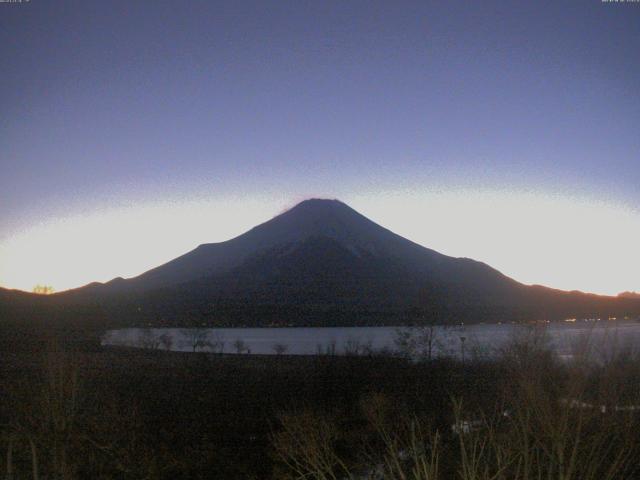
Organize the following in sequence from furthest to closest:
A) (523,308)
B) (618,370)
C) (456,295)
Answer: (456,295) < (523,308) < (618,370)

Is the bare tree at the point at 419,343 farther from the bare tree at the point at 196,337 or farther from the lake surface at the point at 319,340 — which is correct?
the bare tree at the point at 196,337

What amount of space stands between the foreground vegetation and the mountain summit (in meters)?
31.0

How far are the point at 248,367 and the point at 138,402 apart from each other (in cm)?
1938

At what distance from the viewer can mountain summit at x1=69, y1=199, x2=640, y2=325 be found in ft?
294

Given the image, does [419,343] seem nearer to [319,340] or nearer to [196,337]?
[319,340]

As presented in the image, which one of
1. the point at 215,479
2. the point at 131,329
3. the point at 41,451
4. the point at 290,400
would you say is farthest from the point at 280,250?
the point at 41,451

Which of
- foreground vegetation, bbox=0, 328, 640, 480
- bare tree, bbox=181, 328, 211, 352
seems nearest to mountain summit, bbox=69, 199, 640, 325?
bare tree, bbox=181, 328, 211, 352

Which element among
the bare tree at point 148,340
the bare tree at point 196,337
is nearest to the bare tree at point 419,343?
the bare tree at point 196,337

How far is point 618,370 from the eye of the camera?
64.8ft

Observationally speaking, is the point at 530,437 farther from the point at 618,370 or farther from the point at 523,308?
the point at 523,308

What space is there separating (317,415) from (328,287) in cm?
7761

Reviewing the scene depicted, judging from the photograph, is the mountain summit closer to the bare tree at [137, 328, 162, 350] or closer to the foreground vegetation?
the bare tree at [137, 328, 162, 350]

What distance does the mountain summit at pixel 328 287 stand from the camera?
89.5 m

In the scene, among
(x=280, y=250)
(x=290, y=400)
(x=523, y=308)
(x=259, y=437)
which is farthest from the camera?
(x=280, y=250)
